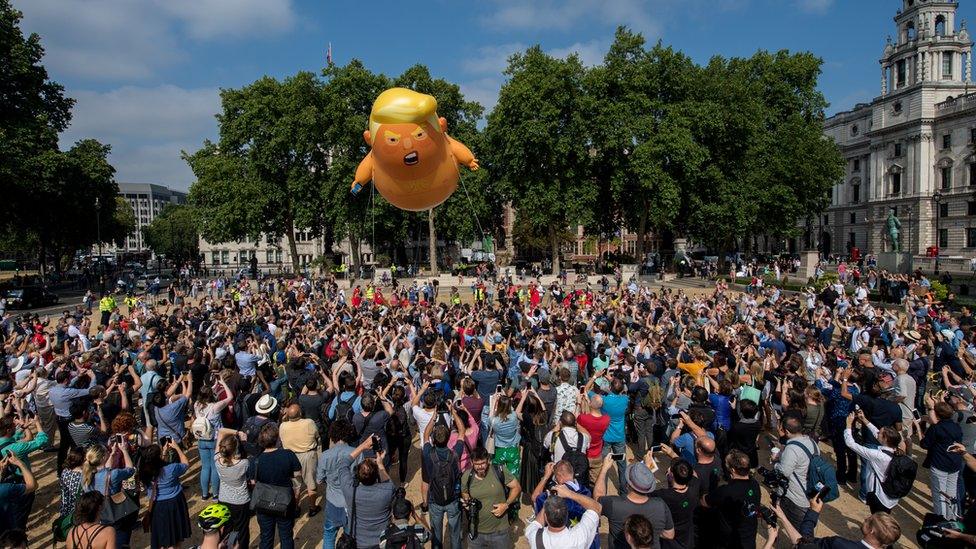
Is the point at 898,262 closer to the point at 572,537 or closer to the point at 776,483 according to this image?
the point at 776,483

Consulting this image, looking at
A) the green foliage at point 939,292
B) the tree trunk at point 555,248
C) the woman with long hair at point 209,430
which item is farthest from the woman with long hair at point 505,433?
the tree trunk at point 555,248

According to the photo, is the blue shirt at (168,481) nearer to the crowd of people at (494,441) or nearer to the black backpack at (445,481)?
the crowd of people at (494,441)

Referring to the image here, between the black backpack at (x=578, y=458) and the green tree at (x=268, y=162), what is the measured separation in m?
35.2

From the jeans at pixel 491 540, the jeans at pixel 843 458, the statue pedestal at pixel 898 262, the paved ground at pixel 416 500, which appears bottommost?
the paved ground at pixel 416 500

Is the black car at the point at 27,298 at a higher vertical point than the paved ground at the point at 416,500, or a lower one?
higher

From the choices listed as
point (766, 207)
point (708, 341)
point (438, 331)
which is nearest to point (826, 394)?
point (708, 341)

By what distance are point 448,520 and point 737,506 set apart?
239 cm

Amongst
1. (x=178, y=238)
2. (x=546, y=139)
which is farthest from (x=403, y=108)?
(x=178, y=238)

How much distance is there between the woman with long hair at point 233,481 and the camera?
477cm

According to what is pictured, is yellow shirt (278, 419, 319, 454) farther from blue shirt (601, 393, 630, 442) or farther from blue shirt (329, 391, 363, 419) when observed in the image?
blue shirt (601, 393, 630, 442)

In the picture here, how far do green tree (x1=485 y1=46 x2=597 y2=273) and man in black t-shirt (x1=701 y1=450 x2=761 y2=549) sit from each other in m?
31.2

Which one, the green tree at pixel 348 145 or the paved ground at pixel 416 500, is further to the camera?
the green tree at pixel 348 145

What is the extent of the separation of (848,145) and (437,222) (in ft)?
194

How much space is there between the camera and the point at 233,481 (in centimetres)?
482
